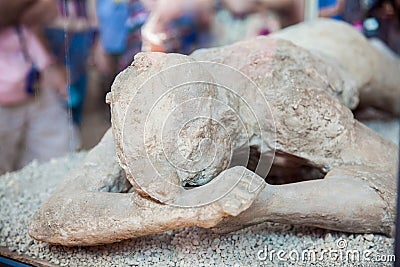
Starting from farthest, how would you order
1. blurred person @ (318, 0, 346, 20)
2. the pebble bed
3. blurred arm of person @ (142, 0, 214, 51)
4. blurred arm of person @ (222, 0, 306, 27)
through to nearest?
blurred arm of person @ (222, 0, 306, 27) → blurred person @ (318, 0, 346, 20) → blurred arm of person @ (142, 0, 214, 51) → the pebble bed

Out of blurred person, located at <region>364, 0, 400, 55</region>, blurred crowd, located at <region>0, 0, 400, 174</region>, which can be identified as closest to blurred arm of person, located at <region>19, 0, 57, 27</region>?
blurred crowd, located at <region>0, 0, 400, 174</region>

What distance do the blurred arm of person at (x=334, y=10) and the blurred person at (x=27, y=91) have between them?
1.21 m

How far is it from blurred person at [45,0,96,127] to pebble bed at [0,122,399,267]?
0.86 meters

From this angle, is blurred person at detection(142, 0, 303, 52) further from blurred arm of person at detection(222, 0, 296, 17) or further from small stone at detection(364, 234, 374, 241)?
small stone at detection(364, 234, 374, 241)

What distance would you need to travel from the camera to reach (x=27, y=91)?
86.1 inches

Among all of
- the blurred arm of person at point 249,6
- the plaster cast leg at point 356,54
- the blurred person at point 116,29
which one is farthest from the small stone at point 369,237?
the blurred arm of person at point 249,6

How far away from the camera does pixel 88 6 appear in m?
2.56

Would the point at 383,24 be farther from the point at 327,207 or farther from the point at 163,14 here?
the point at 327,207

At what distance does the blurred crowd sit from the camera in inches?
82.3

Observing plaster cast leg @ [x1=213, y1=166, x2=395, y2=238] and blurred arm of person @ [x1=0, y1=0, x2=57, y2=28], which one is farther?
blurred arm of person @ [x1=0, y1=0, x2=57, y2=28]

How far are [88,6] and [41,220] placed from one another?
54.2 inches

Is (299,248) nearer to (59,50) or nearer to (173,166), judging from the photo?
(173,166)

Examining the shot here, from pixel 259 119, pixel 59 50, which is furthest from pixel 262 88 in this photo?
pixel 59 50

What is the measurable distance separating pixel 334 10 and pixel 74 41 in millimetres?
1162
